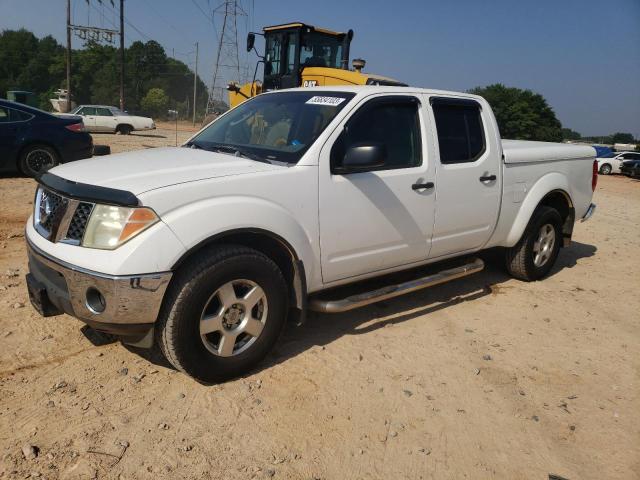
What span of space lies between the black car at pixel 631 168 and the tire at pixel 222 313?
89.0 feet

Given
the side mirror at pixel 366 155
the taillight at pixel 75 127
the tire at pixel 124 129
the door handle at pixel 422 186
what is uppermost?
the side mirror at pixel 366 155

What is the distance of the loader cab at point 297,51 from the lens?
37.1ft

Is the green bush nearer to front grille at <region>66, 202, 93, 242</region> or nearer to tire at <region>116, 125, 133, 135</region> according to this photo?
tire at <region>116, 125, 133, 135</region>

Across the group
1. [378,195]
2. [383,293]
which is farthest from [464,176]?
[383,293]

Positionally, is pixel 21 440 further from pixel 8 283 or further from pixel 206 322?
pixel 8 283

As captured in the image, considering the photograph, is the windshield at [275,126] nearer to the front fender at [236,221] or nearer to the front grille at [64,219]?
the front fender at [236,221]

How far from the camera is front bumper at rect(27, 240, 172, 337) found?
8.77 ft

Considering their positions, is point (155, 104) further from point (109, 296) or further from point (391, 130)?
point (109, 296)

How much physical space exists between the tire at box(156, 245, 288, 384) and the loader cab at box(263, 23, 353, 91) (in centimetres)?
871

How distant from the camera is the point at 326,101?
3779 millimetres

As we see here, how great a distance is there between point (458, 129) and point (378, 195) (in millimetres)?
1221

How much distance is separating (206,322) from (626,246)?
702cm

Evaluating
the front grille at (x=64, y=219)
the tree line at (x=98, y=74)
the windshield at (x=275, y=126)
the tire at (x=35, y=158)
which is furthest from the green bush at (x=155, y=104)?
the front grille at (x=64, y=219)

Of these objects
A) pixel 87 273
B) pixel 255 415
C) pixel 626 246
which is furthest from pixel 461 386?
pixel 626 246
